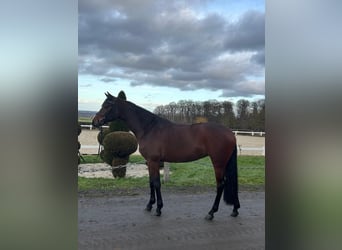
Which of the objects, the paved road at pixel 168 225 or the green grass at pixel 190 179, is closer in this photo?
the paved road at pixel 168 225

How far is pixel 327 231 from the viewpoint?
1.01 m

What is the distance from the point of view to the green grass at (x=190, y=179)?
17.3 feet

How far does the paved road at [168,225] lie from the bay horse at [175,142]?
277 millimetres

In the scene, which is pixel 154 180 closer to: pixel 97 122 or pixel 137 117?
pixel 137 117

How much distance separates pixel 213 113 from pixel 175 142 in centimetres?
61

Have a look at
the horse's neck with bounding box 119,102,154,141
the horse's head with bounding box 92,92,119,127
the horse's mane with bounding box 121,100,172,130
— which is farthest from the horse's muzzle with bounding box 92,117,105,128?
the horse's mane with bounding box 121,100,172,130

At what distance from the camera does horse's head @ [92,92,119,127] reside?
3.79 metres

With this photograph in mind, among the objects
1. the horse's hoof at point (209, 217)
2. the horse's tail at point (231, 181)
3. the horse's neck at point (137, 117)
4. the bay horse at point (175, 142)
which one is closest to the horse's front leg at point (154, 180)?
the bay horse at point (175, 142)

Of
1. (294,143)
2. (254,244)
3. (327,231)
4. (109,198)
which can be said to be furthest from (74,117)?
(109,198)

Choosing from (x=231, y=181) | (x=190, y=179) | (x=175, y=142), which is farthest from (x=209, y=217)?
(x=190, y=179)

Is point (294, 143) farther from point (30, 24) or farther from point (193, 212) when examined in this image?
point (193, 212)

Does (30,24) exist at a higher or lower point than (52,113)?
higher

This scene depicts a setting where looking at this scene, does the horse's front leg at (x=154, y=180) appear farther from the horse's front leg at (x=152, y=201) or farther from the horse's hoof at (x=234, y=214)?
the horse's hoof at (x=234, y=214)

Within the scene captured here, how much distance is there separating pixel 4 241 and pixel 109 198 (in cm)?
380
